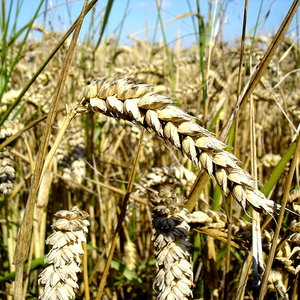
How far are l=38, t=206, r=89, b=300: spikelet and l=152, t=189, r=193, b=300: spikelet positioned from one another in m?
0.11

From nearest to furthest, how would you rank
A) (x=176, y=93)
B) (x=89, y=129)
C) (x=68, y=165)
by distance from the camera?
(x=68, y=165) → (x=89, y=129) → (x=176, y=93)

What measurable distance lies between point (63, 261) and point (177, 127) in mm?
219

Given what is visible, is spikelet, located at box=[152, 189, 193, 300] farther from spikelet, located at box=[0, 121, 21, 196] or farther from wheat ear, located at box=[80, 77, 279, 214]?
spikelet, located at box=[0, 121, 21, 196]

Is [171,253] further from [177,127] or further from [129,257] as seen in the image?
[129,257]

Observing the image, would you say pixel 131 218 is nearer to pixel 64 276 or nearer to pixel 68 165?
pixel 68 165

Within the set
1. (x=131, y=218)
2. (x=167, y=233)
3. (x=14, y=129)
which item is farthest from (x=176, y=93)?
(x=167, y=233)

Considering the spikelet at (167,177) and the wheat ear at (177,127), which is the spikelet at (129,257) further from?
the wheat ear at (177,127)

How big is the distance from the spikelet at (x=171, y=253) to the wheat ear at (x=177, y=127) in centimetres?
15

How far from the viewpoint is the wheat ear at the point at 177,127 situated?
417 millimetres

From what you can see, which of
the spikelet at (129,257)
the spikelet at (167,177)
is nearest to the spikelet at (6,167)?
the spikelet at (167,177)

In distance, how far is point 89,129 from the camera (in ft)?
5.20

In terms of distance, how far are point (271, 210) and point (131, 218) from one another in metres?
1.26

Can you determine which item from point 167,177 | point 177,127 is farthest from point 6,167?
point 177,127

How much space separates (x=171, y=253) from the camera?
572 millimetres
